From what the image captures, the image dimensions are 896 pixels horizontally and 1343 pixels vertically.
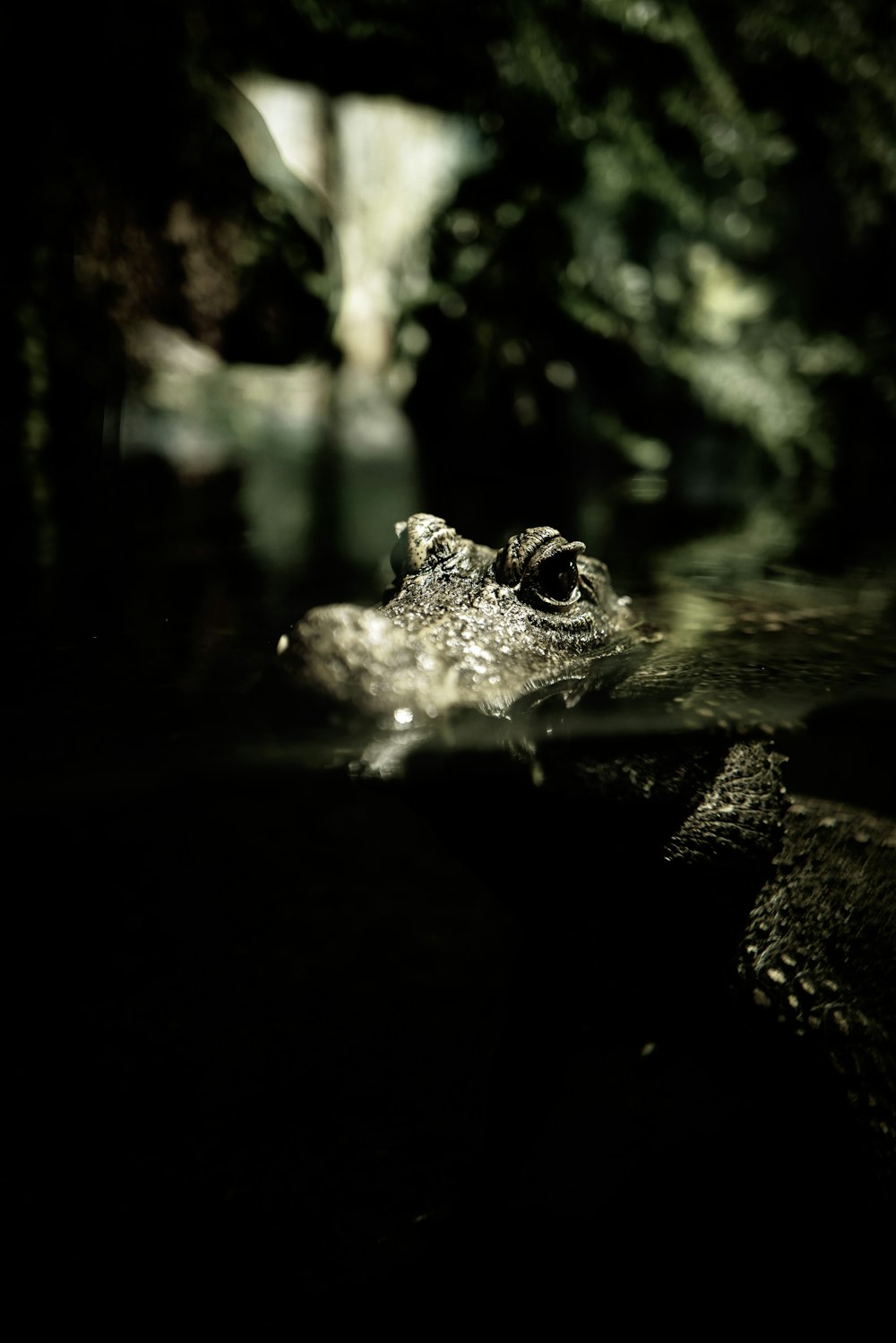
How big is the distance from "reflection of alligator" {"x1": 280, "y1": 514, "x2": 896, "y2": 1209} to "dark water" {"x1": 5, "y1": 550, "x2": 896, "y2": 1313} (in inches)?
0.7

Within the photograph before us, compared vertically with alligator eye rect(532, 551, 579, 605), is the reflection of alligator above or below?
below

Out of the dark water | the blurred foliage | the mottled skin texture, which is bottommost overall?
the dark water

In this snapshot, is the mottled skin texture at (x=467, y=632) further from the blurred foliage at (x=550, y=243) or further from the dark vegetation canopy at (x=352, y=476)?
the blurred foliage at (x=550, y=243)

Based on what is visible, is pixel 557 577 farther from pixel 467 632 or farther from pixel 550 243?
pixel 550 243

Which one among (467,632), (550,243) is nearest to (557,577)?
(467,632)

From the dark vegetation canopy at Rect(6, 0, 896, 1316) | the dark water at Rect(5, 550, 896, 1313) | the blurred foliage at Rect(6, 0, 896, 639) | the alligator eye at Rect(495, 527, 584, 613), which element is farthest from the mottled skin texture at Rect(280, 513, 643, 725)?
the blurred foliage at Rect(6, 0, 896, 639)

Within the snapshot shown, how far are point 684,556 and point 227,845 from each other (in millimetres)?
2524

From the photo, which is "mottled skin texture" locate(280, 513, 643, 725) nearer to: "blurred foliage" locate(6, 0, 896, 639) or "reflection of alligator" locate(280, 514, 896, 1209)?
"reflection of alligator" locate(280, 514, 896, 1209)

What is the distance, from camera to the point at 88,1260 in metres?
1.66

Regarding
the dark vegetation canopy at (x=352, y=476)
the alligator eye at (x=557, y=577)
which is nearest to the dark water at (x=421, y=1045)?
the dark vegetation canopy at (x=352, y=476)

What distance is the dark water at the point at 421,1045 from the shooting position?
1.66 m

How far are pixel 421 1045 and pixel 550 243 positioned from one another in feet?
29.8

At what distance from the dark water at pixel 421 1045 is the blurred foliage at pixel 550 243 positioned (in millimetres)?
3598

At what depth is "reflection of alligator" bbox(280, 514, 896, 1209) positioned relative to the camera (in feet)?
5.69
